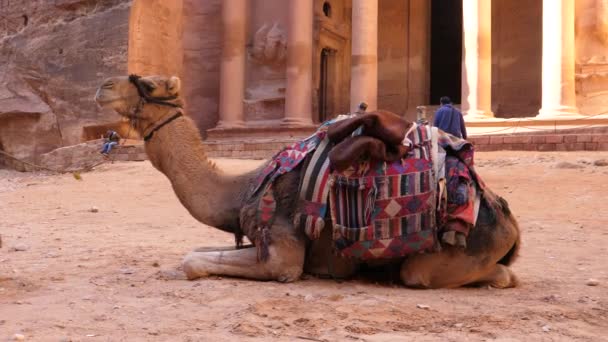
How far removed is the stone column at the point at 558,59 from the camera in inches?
758

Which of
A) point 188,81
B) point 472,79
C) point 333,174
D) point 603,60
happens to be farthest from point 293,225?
point 188,81

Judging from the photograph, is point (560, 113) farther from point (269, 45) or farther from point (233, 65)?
point (233, 65)

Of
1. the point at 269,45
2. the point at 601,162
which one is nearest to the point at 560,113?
the point at 601,162

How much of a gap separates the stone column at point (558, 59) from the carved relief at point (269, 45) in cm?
921

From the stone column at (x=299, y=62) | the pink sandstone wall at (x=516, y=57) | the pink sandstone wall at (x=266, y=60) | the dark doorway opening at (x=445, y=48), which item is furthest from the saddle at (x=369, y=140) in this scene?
the dark doorway opening at (x=445, y=48)

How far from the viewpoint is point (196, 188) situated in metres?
5.18

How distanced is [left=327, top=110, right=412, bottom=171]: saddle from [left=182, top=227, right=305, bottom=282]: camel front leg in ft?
2.23

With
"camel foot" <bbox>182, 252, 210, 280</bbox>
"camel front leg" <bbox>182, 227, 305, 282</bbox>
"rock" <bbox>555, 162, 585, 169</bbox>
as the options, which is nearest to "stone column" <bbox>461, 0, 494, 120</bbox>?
"rock" <bbox>555, 162, 585, 169</bbox>

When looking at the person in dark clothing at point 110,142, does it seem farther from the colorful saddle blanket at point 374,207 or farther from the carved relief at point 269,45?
the colorful saddle blanket at point 374,207

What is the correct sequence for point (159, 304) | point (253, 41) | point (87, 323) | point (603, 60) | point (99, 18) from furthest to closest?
point (253, 41), point (99, 18), point (603, 60), point (159, 304), point (87, 323)

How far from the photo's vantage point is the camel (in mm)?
4805

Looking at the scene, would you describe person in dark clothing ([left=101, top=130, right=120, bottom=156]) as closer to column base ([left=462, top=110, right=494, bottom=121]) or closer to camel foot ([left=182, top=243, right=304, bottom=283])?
column base ([left=462, top=110, right=494, bottom=121])

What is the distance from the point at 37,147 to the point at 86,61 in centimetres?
348

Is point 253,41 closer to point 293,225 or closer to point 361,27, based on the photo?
point 361,27
